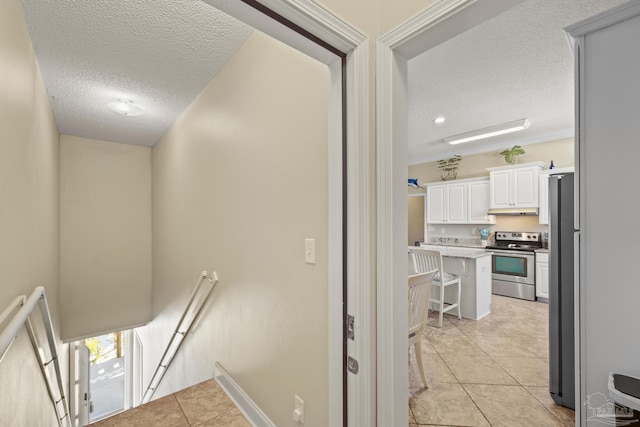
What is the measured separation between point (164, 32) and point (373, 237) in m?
2.16

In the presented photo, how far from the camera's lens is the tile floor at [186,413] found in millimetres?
1929

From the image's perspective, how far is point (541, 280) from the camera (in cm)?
438

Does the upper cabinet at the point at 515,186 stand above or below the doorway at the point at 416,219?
above

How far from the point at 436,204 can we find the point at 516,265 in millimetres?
1992

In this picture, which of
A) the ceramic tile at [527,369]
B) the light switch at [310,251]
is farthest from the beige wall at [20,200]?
the ceramic tile at [527,369]

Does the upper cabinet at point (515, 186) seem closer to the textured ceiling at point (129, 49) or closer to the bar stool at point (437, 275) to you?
the bar stool at point (437, 275)

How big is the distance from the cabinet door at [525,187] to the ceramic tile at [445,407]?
3.77m

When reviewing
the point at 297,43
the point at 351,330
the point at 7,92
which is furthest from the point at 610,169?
the point at 7,92

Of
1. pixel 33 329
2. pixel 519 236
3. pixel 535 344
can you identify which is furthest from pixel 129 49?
pixel 519 236

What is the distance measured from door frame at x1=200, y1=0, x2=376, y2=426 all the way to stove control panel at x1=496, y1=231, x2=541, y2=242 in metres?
5.32

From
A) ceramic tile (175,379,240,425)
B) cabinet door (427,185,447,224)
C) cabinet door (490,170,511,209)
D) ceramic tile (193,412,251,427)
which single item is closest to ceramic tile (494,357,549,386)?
ceramic tile (193,412,251,427)

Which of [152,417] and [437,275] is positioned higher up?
[437,275]

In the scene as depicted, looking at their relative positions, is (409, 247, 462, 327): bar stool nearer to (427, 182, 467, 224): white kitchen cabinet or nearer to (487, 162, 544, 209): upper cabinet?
(487, 162, 544, 209): upper cabinet

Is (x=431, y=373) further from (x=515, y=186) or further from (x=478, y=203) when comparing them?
(x=478, y=203)
